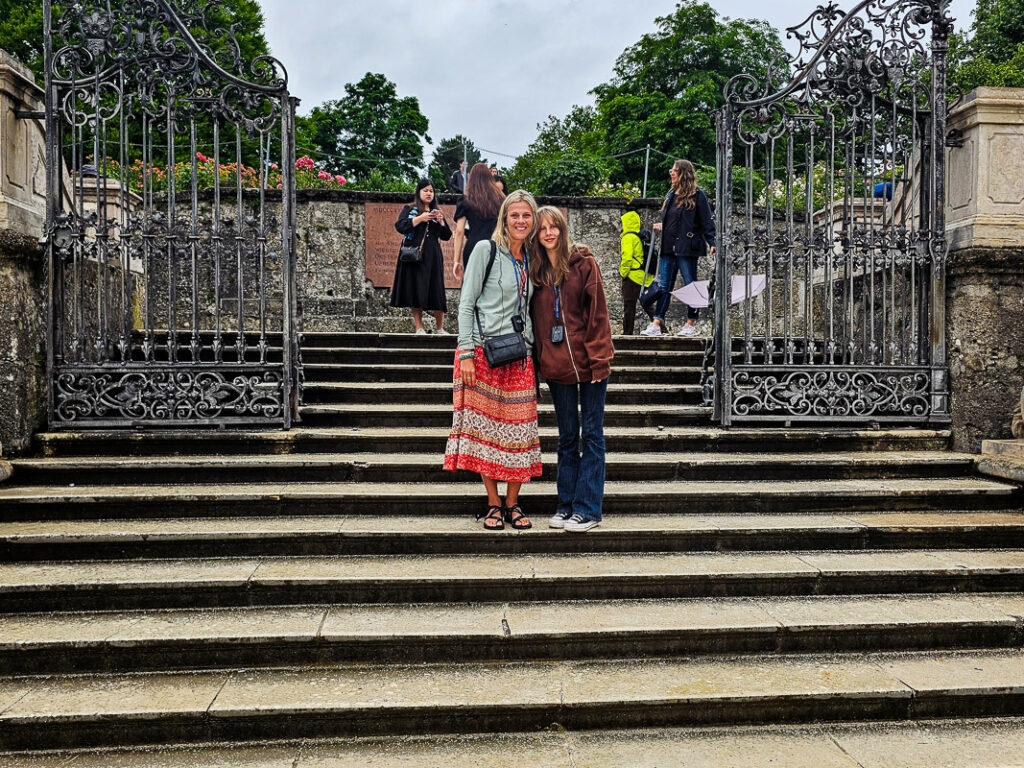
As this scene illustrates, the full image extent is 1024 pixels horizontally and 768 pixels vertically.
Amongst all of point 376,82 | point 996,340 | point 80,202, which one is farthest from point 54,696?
point 376,82

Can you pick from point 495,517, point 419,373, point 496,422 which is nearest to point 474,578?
point 495,517

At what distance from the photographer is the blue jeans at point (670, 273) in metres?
8.10

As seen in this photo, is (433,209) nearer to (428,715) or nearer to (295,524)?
(295,524)

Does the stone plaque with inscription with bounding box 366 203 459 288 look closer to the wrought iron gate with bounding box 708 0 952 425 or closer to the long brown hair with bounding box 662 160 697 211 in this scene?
the long brown hair with bounding box 662 160 697 211

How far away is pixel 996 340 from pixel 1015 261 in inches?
24.0

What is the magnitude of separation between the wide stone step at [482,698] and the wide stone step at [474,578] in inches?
19.3

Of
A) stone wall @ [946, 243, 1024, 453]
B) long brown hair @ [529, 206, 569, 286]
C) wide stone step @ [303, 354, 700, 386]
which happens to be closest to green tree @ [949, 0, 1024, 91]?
stone wall @ [946, 243, 1024, 453]

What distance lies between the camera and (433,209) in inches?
321

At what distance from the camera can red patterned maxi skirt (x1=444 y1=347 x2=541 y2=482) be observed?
14.7 ft

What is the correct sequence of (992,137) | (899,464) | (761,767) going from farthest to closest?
(992,137) → (899,464) → (761,767)

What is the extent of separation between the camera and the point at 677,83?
1282 inches

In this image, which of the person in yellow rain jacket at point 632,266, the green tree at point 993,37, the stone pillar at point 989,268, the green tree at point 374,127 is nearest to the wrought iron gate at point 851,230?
the stone pillar at point 989,268

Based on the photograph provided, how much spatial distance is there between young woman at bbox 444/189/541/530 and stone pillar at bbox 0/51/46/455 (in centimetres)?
315

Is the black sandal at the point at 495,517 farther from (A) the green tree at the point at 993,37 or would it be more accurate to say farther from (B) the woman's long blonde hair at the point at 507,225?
(A) the green tree at the point at 993,37
